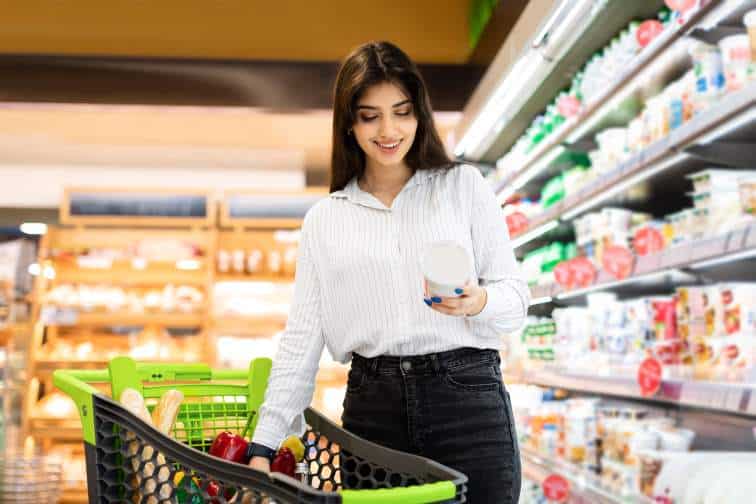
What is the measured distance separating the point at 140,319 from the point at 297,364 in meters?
5.99

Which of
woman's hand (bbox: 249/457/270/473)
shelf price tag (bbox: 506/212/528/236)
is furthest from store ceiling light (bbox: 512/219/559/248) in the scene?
woman's hand (bbox: 249/457/270/473)

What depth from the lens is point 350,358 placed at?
179cm

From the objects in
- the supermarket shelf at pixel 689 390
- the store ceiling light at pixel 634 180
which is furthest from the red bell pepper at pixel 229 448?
the store ceiling light at pixel 634 180

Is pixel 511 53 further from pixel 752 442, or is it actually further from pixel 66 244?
pixel 66 244

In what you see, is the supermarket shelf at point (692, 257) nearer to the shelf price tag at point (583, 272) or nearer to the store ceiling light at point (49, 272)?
the shelf price tag at point (583, 272)

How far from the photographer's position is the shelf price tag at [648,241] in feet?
9.93

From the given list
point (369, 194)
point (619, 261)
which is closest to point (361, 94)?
point (369, 194)

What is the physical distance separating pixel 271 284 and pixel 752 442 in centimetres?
503

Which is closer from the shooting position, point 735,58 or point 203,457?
point 203,457

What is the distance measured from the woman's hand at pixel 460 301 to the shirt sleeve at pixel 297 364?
1.27 ft

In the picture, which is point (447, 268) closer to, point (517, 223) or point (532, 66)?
point (532, 66)

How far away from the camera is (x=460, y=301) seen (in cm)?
140

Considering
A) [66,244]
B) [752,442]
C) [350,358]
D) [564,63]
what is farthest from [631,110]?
[66,244]

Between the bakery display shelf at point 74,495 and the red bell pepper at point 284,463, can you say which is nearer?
the red bell pepper at point 284,463
